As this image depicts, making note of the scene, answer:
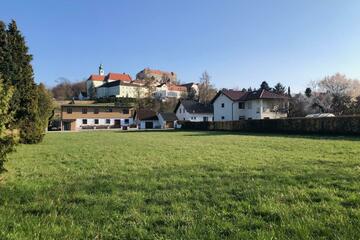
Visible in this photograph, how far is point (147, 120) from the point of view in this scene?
75250mm

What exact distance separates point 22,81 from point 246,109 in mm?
41567

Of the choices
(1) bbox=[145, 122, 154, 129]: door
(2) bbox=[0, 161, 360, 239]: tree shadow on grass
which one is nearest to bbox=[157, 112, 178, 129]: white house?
(1) bbox=[145, 122, 154, 129]: door

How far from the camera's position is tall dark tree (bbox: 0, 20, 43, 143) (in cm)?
2016

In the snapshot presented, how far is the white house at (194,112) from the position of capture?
7081 cm

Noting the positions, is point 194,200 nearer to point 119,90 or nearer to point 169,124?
point 169,124

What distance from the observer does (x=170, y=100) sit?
99250mm

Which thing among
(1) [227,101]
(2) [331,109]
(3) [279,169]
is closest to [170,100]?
(1) [227,101]

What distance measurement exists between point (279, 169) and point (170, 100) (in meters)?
90.9

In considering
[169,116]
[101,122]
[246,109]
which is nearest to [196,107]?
[169,116]

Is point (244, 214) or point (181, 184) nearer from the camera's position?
point (244, 214)

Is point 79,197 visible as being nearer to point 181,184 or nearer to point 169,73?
point 181,184

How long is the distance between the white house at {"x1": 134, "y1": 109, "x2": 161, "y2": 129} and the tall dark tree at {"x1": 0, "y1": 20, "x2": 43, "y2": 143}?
52.3 m

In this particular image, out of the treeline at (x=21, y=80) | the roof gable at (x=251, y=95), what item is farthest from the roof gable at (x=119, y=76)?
the treeline at (x=21, y=80)

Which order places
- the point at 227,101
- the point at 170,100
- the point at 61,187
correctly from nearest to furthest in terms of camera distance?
1. the point at 61,187
2. the point at 227,101
3. the point at 170,100
